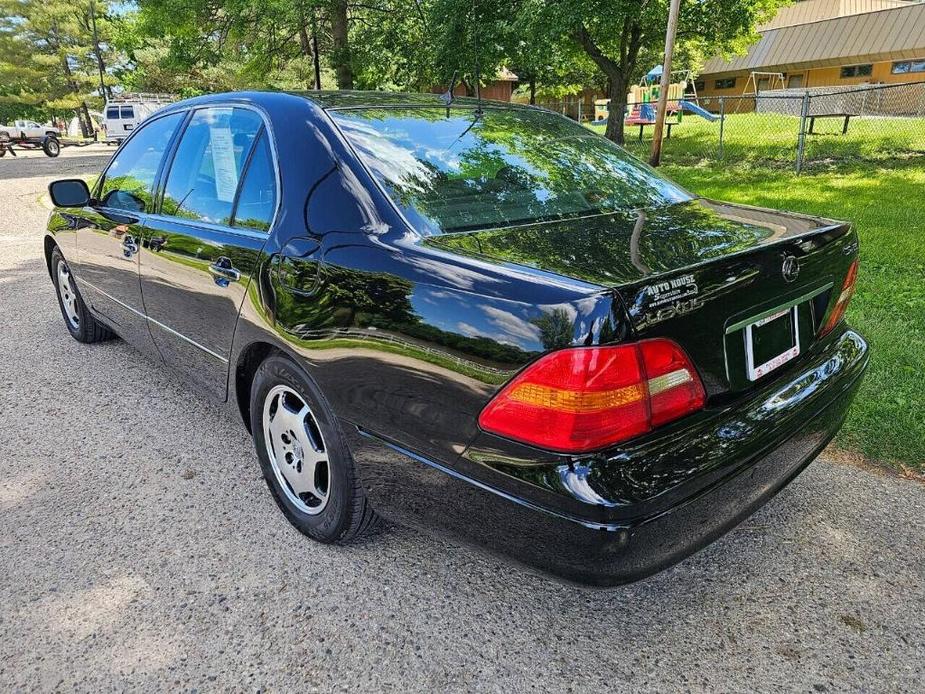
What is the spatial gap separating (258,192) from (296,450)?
100 cm

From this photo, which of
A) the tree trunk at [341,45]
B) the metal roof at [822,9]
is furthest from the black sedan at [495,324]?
the metal roof at [822,9]

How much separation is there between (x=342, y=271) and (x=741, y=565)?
5.74ft

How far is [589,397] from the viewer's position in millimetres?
1605

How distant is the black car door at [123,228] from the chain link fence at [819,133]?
36.0 ft

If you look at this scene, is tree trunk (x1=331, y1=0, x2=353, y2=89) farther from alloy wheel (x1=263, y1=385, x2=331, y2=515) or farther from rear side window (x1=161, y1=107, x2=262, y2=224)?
alloy wheel (x1=263, y1=385, x2=331, y2=515)

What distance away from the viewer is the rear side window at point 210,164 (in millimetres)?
2727

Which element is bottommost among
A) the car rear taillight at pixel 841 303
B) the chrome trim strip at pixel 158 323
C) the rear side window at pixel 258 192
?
the chrome trim strip at pixel 158 323

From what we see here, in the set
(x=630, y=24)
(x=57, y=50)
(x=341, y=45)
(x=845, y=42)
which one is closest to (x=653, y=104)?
(x=630, y=24)

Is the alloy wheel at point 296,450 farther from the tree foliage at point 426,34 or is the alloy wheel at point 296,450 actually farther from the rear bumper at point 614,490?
the tree foliage at point 426,34

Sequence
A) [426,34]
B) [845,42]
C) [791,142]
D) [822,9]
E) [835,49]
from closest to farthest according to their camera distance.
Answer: [791,142] → [426,34] → [845,42] → [835,49] → [822,9]

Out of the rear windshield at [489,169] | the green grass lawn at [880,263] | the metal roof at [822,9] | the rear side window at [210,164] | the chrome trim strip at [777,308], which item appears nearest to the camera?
the chrome trim strip at [777,308]

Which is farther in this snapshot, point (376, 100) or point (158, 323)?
point (158, 323)

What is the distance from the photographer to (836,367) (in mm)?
2301

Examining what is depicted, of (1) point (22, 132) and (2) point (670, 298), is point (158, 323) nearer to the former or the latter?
(2) point (670, 298)
